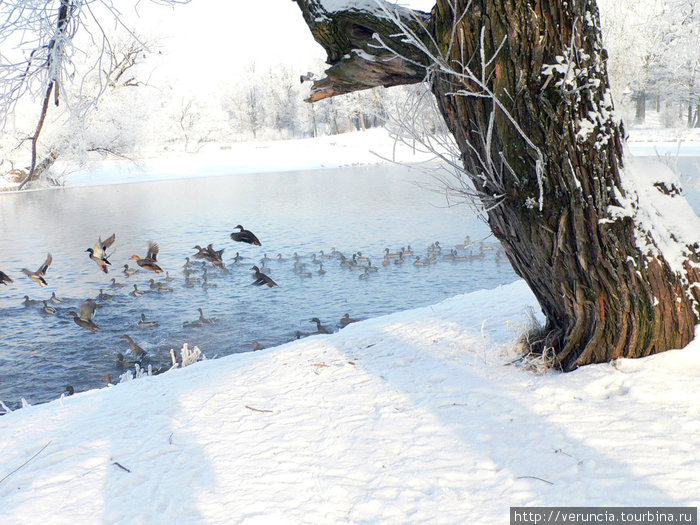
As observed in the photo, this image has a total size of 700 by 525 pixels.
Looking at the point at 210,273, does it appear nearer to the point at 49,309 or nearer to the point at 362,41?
the point at 49,309

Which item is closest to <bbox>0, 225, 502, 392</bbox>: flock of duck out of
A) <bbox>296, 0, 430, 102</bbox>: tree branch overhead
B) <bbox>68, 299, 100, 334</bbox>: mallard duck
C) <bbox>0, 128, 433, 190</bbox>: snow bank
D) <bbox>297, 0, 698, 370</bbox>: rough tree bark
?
<bbox>68, 299, 100, 334</bbox>: mallard duck

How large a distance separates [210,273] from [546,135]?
10871 mm

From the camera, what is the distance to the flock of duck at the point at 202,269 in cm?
925

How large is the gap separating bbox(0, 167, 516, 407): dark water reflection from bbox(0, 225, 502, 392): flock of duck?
0.17 m

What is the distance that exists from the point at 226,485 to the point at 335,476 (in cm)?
67

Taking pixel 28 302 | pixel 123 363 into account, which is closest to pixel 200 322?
pixel 123 363

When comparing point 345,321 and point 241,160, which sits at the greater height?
point 241,160

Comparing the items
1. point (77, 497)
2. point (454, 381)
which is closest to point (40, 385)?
point (77, 497)

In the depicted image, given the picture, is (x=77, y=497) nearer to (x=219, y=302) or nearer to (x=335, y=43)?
(x=335, y=43)

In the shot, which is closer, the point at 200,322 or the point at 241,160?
the point at 200,322

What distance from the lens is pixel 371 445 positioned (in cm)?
367

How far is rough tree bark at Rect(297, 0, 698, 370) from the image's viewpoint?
3643mm

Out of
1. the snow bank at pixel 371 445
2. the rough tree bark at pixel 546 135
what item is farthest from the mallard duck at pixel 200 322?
the rough tree bark at pixel 546 135

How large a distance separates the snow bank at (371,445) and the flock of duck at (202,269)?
3788 millimetres
